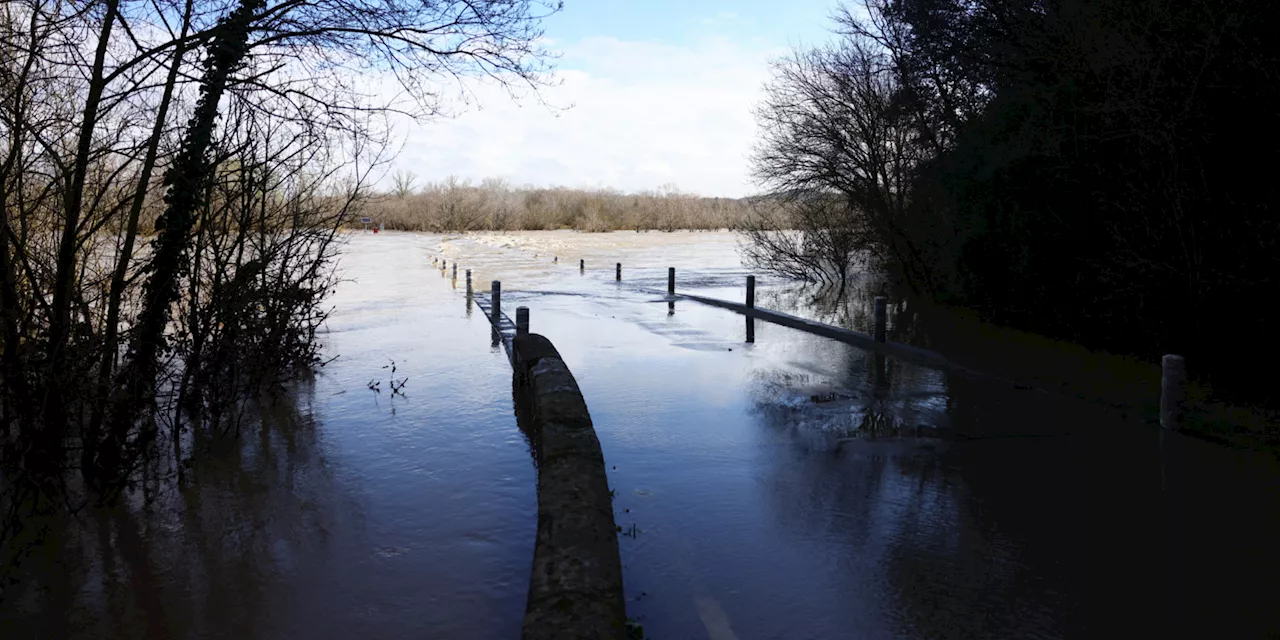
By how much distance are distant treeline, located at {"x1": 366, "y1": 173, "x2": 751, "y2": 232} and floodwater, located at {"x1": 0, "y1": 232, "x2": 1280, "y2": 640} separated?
85.7 m

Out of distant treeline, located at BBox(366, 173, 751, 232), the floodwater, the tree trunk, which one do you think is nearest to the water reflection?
the floodwater

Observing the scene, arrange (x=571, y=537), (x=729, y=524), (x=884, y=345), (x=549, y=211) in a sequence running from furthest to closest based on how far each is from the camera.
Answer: (x=549, y=211)
(x=884, y=345)
(x=729, y=524)
(x=571, y=537)

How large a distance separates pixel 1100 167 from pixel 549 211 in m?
99.9

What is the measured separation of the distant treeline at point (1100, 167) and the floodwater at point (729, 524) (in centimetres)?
241

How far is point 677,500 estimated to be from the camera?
6.39 metres

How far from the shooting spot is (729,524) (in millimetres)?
5855

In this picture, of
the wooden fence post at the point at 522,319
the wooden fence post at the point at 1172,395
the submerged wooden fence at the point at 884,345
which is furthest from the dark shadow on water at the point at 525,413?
the wooden fence post at the point at 1172,395

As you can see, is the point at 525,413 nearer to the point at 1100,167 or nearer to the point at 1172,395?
the point at 1172,395

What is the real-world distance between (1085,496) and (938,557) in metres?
1.98

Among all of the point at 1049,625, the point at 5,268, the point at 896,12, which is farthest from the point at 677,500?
the point at 896,12

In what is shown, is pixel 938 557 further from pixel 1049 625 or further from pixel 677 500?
pixel 677 500

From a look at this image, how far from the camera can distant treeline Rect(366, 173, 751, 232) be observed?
98312 mm

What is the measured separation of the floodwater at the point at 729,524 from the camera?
15.1ft

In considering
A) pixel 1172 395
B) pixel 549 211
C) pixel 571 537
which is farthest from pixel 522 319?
pixel 549 211
